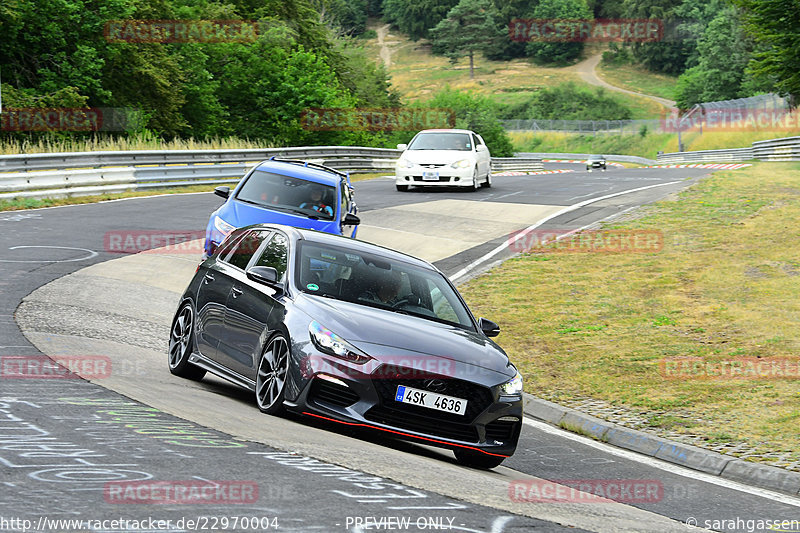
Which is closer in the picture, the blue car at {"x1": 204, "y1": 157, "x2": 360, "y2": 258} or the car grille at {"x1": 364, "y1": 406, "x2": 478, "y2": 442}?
the car grille at {"x1": 364, "y1": 406, "x2": 478, "y2": 442}

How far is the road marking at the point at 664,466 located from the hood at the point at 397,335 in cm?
168

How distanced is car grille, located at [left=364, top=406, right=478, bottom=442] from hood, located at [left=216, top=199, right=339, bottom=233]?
26.1 ft

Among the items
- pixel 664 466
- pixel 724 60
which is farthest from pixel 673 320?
pixel 724 60

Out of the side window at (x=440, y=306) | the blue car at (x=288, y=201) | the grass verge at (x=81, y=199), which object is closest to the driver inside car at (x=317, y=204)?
the blue car at (x=288, y=201)

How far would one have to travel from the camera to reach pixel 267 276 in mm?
8648

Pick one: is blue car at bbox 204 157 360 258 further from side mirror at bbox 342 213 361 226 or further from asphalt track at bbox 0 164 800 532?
asphalt track at bbox 0 164 800 532

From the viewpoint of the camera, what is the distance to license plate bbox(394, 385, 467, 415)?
767 cm

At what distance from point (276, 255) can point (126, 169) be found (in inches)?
828

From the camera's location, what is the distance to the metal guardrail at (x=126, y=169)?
25.1 metres

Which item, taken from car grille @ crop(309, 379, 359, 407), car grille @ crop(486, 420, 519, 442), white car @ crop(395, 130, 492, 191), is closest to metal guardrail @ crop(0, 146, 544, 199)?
white car @ crop(395, 130, 492, 191)

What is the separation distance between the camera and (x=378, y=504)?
17.8 ft

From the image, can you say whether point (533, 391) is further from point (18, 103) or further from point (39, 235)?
point (18, 103)

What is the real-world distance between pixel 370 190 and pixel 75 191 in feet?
31.3

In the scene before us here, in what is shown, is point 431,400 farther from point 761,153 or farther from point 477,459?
point 761,153
